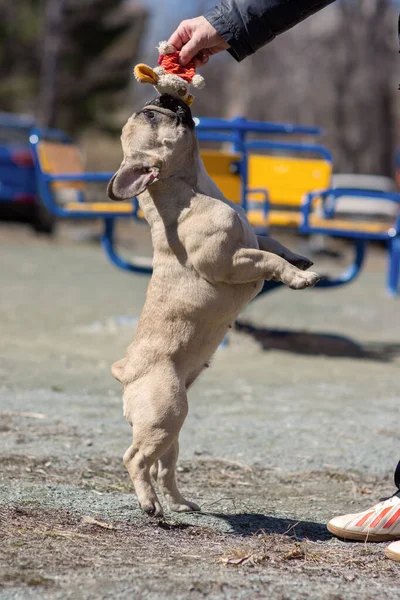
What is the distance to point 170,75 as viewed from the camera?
10.5 ft

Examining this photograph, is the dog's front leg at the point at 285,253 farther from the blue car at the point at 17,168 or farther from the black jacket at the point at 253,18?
the blue car at the point at 17,168

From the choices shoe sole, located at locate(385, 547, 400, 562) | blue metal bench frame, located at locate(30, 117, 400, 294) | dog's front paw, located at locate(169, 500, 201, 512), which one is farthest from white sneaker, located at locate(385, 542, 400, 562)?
blue metal bench frame, located at locate(30, 117, 400, 294)

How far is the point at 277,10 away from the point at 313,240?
1556cm

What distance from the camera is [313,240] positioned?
18531 millimetres

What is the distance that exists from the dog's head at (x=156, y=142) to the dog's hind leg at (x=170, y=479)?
0.92 meters

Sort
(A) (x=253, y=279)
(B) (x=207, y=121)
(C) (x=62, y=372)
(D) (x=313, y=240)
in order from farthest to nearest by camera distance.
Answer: (D) (x=313, y=240), (B) (x=207, y=121), (C) (x=62, y=372), (A) (x=253, y=279)

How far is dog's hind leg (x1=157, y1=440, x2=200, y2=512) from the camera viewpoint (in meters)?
3.28

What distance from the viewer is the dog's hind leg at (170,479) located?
3.28 metres

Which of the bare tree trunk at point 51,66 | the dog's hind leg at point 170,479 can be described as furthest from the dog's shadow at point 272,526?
the bare tree trunk at point 51,66

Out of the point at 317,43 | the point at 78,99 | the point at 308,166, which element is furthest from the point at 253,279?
the point at 78,99

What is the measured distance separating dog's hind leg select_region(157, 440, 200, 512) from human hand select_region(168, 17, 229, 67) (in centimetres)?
135

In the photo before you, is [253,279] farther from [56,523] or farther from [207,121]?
[207,121]

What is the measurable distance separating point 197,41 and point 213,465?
1.95 metres

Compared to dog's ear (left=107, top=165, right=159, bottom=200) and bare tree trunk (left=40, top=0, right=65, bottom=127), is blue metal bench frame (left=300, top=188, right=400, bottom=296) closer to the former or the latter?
dog's ear (left=107, top=165, right=159, bottom=200)
